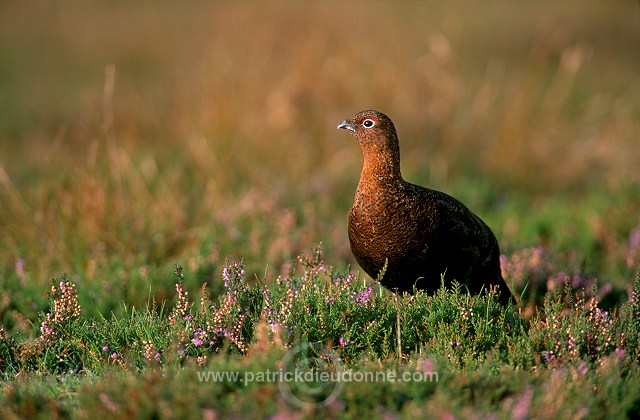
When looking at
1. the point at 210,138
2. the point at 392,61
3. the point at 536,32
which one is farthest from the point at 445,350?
the point at 536,32

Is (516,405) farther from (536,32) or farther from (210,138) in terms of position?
(536,32)

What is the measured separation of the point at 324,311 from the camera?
3996 millimetres

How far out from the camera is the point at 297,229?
7250 mm

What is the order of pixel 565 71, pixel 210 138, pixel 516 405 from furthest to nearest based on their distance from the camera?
pixel 565 71
pixel 210 138
pixel 516 405

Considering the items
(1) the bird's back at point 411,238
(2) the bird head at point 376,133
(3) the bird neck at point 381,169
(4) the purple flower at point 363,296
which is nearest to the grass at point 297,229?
(4) the purple flower at point 363,296

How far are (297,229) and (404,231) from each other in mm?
2995

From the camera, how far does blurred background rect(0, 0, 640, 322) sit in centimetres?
642

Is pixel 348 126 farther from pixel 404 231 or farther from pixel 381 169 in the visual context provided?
pixel 404 231

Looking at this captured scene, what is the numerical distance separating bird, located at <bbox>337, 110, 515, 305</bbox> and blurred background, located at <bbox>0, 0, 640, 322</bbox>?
1208 mm

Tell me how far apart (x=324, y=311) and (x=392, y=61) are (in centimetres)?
586

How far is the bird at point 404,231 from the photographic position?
14.2ft

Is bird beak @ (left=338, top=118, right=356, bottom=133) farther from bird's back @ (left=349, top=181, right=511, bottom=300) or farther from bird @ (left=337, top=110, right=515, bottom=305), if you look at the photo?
bird's back @ (left=349, top=181, right=511, bottom=300)

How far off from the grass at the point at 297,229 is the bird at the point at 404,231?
0.19 metres

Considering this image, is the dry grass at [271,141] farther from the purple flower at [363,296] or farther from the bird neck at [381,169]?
the purple flower at [363,296]
